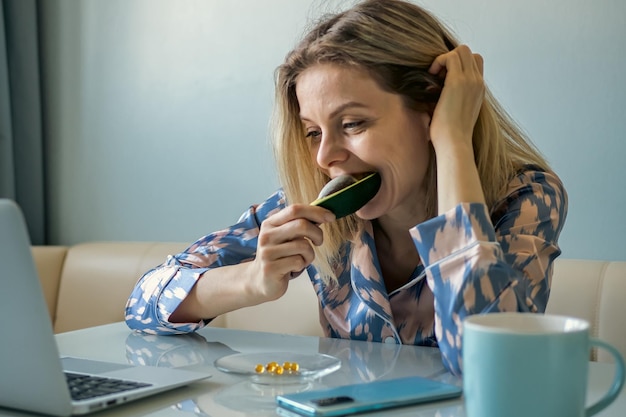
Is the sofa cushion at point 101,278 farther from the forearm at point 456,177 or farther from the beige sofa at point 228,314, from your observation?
the forearm at point 456,177

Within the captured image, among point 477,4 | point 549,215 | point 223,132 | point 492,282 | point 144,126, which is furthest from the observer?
point 144,126

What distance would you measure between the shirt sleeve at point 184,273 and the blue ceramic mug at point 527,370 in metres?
0.77

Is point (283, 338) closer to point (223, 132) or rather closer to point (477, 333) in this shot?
point (477, 333)

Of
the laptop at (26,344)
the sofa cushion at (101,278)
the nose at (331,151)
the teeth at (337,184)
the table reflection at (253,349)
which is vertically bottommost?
the sofa cushion at (101,278)

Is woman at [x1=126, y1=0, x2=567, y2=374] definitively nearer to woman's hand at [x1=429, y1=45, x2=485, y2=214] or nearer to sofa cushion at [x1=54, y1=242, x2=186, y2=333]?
woman's hand at [x1=429, y1=45, x2=485, y2=214]

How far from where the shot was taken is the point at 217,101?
7.93 ft

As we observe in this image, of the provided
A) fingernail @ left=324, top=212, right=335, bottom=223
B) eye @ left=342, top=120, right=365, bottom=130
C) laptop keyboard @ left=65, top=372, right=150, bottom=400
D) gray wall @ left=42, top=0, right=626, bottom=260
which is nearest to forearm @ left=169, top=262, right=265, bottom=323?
fingernail @ left=324, top=212, right=335, bottom=223

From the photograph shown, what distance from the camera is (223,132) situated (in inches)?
94.8

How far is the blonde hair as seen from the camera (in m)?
1.29

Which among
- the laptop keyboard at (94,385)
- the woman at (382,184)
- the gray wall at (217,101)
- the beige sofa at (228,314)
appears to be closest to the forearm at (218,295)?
the woman at (382,184)

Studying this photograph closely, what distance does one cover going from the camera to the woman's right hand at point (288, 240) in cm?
117

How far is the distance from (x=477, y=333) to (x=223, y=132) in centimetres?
185

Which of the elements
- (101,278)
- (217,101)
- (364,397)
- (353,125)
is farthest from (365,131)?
(101,278)

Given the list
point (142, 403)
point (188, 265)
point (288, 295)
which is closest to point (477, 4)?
point (288, 295)
